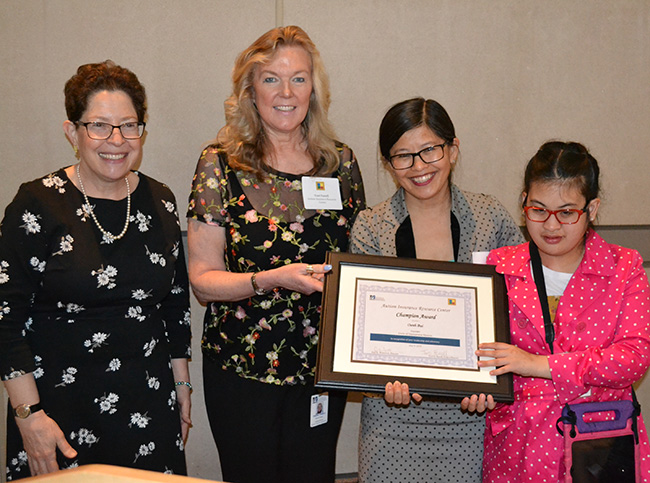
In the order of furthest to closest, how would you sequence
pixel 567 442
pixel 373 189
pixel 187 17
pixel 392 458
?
pixel 373 189 < pixel 187 17 < pixel 392 458 < pixel 567 442

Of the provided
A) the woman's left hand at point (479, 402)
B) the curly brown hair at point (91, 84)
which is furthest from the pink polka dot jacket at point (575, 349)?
the curly brown hair at point (91, 84)

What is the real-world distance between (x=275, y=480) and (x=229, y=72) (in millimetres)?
1949

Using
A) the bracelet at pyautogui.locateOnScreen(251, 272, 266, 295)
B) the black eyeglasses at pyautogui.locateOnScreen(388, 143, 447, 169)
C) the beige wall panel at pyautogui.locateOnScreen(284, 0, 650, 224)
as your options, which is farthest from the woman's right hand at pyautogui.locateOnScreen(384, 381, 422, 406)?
the beige wall panel at pyautogui.locateOnScreen(284, 0, 650, 224)

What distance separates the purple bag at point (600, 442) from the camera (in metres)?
1.95

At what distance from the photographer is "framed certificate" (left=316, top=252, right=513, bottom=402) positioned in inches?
80.0

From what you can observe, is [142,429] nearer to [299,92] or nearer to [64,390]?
[64,390]

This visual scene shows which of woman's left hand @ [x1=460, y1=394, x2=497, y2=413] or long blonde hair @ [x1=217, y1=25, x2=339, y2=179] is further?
long blonde hair @ [x1=217, y1=25, x2=339, y2=179]

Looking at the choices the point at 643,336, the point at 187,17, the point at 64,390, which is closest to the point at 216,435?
the point at 64,390

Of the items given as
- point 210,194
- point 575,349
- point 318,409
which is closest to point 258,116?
point 210,194

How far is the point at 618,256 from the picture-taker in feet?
6.91

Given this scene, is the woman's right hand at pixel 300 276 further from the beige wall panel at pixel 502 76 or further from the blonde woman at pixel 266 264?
the beige wall panel at pixel 502 76

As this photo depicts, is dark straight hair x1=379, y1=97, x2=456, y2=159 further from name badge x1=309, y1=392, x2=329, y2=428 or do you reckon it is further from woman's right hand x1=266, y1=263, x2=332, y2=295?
name badge x1=309, y1=392, x2=329, y2=428

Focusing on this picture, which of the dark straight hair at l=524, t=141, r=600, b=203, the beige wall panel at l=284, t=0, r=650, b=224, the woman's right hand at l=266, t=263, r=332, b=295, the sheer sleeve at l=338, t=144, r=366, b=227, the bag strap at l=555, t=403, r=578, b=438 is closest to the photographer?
the bag strap at l=555, t=403, r=578, b=438

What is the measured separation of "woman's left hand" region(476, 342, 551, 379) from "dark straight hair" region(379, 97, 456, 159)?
31.0 inches
